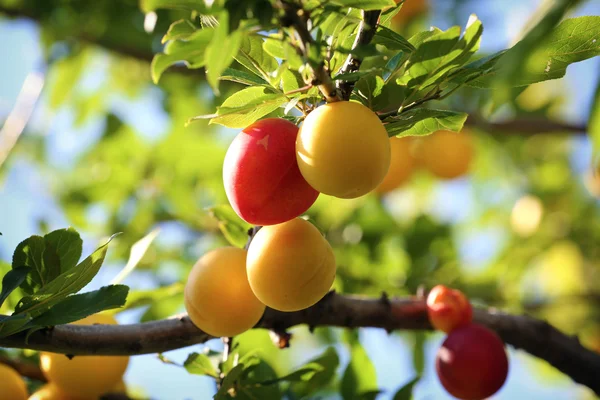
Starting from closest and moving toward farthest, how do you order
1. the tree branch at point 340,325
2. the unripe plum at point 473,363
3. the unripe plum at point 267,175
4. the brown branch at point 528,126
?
the unripe plum at point 267,175 → the tree branch at point 340,325 → the unripe plum at point 473,363 → the brown branch at point 528,126

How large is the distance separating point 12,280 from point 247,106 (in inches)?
14.2

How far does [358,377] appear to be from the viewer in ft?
3.81

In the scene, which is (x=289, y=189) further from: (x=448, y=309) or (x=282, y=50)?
(x=448, y=309)

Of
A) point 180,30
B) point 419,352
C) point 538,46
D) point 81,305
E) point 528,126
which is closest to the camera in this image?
point 538,46

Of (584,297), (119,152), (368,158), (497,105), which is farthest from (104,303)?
(584,297)

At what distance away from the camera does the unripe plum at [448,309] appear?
1118 mm

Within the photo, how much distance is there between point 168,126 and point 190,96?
0.14m

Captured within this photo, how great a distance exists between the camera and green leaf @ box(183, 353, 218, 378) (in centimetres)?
95

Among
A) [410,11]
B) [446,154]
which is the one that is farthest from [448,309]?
[410,11]

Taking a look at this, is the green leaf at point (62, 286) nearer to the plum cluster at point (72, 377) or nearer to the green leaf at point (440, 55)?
the plum cluster at point (72, 377)

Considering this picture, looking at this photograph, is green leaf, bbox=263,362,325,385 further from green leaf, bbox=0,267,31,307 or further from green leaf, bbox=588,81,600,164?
green leaf, bbox=588,81,600,164

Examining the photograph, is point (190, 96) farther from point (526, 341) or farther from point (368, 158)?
point (368, 158)

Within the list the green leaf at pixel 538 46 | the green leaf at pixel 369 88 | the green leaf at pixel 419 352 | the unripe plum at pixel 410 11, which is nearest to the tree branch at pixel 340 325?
the green leaf at pixel 419 352

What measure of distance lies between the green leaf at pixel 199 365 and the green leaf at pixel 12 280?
0.28 m
